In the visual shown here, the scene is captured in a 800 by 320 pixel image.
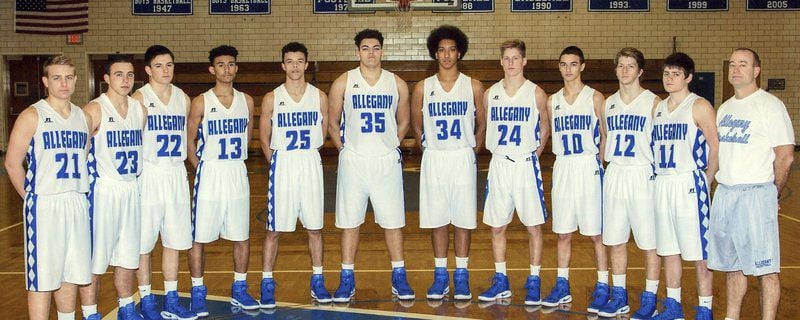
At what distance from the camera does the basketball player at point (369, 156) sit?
264 inches

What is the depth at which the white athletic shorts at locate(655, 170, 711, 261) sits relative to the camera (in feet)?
18.8

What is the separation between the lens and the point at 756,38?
2005 centimetres

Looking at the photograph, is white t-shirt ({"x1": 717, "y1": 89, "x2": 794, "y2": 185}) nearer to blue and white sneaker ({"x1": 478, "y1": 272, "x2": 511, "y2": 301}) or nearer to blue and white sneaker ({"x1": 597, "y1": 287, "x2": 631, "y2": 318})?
blue and white sneaker ({"x1": 597, "y1": 287, "x2": 631, "y2": 318})

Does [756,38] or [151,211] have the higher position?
[756,38]

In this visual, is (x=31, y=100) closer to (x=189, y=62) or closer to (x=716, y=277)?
(x=189, y=62)

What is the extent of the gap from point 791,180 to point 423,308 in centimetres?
1098

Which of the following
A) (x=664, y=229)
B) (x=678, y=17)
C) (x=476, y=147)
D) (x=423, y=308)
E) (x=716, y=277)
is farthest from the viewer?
(x=678, y=17)

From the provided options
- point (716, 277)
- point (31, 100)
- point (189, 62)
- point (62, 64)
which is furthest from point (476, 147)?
point (31, 100)

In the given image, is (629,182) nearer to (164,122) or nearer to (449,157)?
(449,157)

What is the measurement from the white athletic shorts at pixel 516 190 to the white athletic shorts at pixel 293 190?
1358 millimetres

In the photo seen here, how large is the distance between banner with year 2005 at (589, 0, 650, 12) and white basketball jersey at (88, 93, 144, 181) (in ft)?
51.5

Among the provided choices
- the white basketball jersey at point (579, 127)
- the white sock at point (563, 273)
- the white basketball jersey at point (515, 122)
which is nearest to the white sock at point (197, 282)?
the white basketball jersey at point (515, 122)

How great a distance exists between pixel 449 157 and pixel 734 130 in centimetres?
224

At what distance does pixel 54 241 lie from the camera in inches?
198
